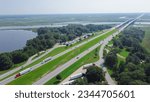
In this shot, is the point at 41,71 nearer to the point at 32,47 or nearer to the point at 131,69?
the point at 131,69

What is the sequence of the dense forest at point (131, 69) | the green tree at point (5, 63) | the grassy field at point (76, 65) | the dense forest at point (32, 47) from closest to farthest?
1. the dense forest at point (131, 69)
2. the grassy field at point (76, 65)
3. the green tree at point (5, 63)
4. the dense forest at point (32, 47)

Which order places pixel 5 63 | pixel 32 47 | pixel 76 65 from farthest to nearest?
pixel 32 47, pixel 76 65, pixel 5 63

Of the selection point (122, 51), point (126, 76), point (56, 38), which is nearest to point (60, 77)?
point (126, 76)

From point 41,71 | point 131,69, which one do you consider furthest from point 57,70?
point 131,69

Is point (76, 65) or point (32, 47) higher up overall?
point (32, 47)

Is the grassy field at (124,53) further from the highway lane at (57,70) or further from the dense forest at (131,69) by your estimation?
the highway lane at (57,70)

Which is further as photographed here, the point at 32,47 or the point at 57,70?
the point at 32,47

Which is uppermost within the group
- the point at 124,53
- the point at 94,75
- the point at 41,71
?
the point at 94,75

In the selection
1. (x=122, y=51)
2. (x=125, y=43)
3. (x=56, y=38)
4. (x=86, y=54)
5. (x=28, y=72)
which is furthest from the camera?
(x=56, y=38)

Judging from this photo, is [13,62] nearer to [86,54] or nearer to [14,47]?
[86,54]

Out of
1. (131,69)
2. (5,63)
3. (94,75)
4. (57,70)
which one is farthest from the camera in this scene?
(5,63)

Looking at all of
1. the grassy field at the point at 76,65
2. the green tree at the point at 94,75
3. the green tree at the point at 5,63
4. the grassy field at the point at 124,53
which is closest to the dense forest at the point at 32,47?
the green tree at the point at 5,63
